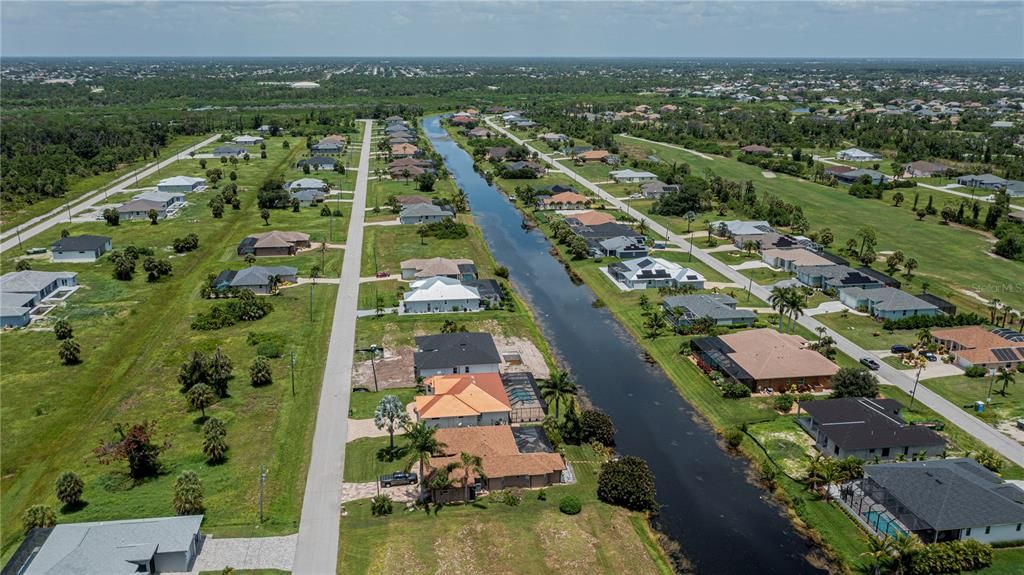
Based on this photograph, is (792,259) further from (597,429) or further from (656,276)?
(597,429)

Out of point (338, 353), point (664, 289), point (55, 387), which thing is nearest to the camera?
point (55, 387)

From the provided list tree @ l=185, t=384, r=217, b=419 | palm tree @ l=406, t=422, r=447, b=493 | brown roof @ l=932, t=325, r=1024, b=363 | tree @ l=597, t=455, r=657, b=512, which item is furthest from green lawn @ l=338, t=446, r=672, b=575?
brown roof @ l=932, t=325, r=1024, b=363

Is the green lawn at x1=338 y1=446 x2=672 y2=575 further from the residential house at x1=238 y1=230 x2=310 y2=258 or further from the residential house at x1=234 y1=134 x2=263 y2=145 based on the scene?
the residential house at x1=234 y1=134 x2=263 y2=145

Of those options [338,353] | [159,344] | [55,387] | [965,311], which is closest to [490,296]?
[338,353]

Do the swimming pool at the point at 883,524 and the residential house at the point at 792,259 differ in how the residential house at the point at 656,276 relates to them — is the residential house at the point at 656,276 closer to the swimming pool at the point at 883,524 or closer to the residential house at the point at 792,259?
the residential house at the point at 792,259

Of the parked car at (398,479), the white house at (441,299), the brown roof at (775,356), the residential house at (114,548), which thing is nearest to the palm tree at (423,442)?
the parked car at (398,479)

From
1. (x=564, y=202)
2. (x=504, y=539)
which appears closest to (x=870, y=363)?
(x=504, y=539)

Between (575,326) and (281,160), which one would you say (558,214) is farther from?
(281,160)
